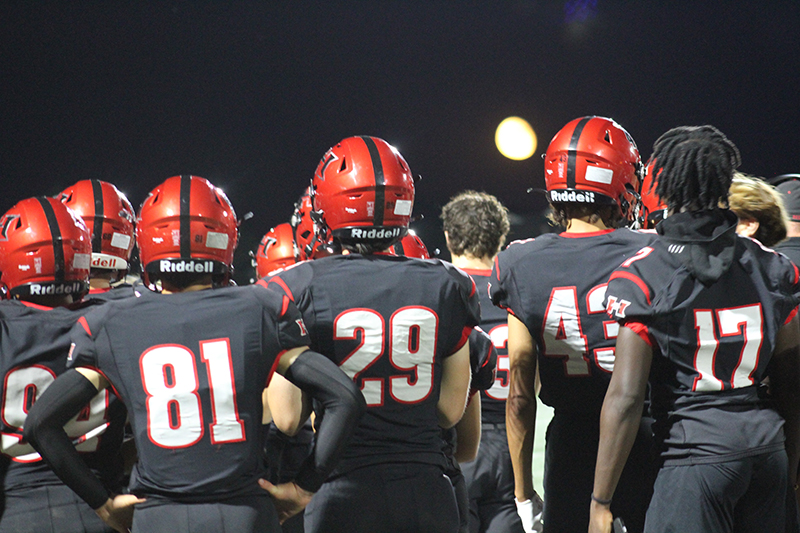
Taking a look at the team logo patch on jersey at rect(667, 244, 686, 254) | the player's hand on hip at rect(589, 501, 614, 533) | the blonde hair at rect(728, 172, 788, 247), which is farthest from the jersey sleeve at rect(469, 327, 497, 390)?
the blonde hair at rect(728, 172, 788, 247)

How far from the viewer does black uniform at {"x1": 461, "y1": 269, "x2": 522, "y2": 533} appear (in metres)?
3.20

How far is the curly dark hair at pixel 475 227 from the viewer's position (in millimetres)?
3514

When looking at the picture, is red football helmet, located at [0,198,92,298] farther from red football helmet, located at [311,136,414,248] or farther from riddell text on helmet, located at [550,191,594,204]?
riddell text on helmet, located at [550,191,594,204]

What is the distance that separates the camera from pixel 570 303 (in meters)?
2.53

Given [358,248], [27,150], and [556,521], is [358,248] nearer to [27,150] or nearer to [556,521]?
[556,521]

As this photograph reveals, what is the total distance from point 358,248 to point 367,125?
42.7 feet

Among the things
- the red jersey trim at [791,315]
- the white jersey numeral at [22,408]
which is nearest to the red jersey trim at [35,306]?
the white jersey numeral at [22,408]

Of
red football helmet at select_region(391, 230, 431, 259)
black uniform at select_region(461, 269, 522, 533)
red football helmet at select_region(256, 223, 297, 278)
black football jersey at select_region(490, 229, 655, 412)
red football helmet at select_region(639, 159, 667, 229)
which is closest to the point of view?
black football jersey at select_region(490, 229, 655, 412)

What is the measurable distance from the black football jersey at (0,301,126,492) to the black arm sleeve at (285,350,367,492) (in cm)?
77

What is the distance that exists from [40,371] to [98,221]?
1442 mm

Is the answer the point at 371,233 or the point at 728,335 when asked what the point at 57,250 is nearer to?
the point at 371,233

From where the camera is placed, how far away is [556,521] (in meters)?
2.58

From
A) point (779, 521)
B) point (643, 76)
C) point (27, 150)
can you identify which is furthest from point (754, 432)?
point (643, 76)

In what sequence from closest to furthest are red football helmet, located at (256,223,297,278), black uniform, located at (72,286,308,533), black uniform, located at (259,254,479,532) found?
black uniform, located at (72,286,308,533), black uniform, located at (259,254,479,532), red football helmet, located at (256,223,297,278)
